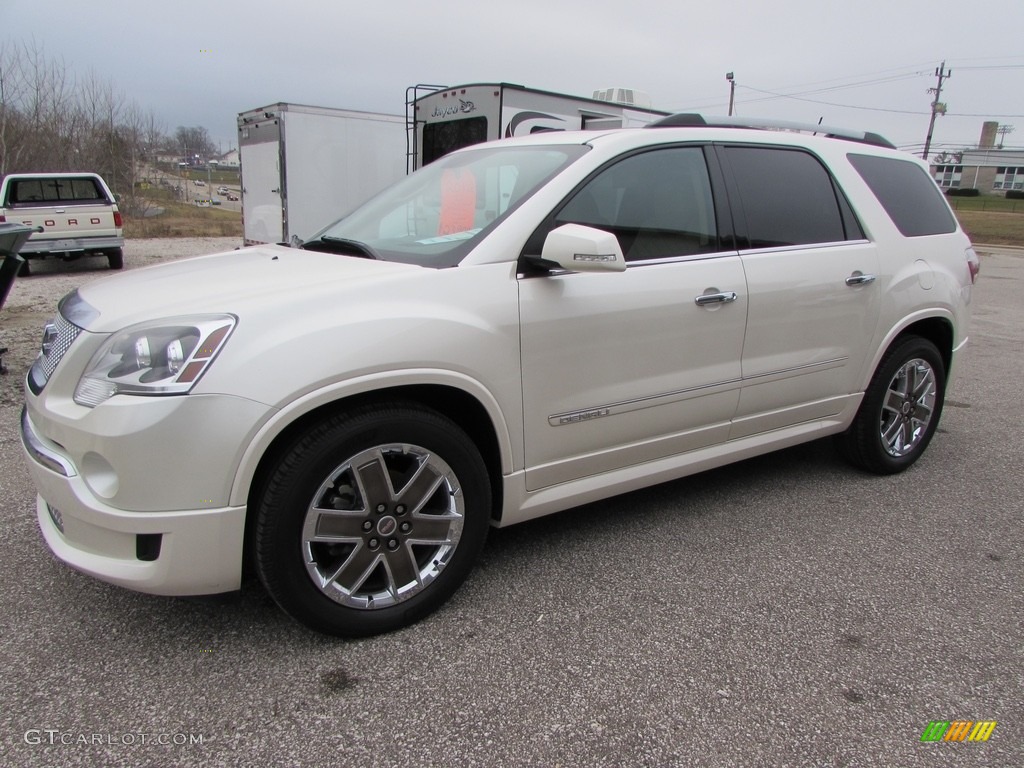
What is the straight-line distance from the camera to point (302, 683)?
90.3 inches

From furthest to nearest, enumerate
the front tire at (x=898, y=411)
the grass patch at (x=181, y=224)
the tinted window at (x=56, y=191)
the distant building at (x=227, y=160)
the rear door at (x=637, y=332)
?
the distant building at (x=227, y=160), the grass patch at (x=181, y=224), the tinted window at (x=56, y=191), the front tire at (x=898, y=411), the rear door at (x=637, y=332)

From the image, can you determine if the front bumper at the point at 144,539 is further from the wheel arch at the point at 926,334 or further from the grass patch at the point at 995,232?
the grass patch at the point at 995,232

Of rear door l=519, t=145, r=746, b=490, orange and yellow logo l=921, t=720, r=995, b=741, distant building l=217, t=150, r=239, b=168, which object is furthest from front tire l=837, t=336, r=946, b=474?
distant building l=217, t=150, r=239, b=168

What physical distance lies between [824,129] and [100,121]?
2811cm

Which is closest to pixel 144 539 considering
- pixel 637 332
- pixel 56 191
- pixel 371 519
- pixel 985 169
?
pixel 371 519

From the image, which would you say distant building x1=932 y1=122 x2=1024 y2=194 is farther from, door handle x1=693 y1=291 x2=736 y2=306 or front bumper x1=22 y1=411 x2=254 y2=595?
front bumper x1=22 y1=411 x2=254 y2=595

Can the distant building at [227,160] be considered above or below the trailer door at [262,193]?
above

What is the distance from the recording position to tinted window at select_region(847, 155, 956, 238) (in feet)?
12.7

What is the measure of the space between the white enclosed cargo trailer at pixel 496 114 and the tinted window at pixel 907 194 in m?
4.41

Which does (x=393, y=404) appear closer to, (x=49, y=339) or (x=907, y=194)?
(x=49, y=339)

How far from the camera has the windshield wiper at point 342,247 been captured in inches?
114

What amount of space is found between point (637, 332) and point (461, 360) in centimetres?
79

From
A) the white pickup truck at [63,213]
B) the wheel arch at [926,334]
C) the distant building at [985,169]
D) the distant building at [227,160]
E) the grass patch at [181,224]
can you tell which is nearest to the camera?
the wheel arch at [926,334]

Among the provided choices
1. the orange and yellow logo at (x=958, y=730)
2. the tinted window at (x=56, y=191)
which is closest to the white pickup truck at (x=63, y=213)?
the tinted window at (x=56, y=191)
